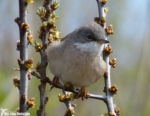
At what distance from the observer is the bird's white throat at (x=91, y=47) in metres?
4.70

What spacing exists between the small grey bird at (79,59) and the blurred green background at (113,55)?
2.09 ft

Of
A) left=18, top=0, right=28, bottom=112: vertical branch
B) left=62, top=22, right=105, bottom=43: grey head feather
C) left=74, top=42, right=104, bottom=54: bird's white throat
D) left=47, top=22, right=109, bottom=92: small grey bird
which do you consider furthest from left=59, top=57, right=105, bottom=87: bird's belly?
left=18, top=0, right=28, bottom=112: vertical branch

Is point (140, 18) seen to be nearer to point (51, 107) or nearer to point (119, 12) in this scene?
point (119, 12)

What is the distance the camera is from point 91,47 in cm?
477

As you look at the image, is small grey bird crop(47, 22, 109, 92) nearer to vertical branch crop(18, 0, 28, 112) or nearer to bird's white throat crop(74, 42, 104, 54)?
bird's white throat crop(74, 42, 104, 54)

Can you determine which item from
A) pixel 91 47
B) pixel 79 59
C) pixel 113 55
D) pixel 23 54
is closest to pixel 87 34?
pixel 91 47

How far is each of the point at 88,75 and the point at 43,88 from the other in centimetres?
112

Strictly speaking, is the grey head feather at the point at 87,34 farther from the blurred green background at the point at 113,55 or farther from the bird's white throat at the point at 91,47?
the blurred green background at the point at 113,55

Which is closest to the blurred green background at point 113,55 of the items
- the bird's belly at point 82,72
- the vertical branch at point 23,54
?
the bird's belly at point 82,72

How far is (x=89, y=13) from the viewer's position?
7.13 metres

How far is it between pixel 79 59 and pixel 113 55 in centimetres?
295

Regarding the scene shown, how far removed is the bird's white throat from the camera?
470cm

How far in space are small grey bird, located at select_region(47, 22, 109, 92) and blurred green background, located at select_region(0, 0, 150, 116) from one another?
0.64 m

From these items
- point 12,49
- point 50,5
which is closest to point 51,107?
point 12,49
